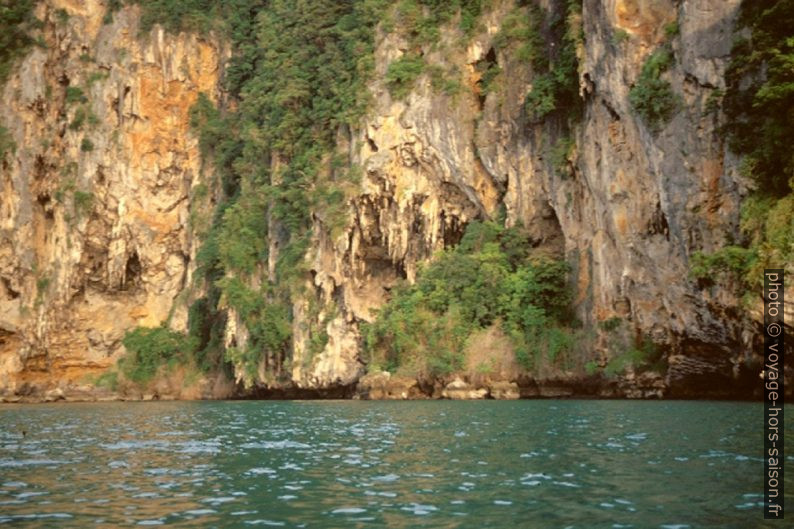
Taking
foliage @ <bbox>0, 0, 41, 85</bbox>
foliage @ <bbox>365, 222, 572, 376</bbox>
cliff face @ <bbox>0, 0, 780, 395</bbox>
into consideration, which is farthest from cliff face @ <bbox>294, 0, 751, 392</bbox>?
foliage @ <bbox>0, 0, 41, 85</bbox>

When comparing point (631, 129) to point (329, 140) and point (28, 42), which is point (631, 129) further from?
point (28, 42)

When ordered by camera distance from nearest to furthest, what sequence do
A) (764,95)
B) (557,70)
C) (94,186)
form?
(764,95), (557,70), (94,186)

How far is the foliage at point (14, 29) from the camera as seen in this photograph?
6850cm

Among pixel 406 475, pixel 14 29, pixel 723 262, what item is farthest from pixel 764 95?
pixel 14 29

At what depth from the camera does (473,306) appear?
47.6 metres

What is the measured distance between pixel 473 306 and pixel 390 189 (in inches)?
369

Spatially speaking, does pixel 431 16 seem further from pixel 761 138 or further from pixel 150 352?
pixel 150 352

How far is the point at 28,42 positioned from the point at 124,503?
64.5m

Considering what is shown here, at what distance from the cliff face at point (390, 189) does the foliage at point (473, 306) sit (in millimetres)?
1346

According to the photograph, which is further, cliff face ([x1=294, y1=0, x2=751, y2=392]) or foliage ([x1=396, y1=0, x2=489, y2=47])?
foliage ([x1=396, y1=0, x2=489, y2=47])

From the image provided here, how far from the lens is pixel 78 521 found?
35.8 feet

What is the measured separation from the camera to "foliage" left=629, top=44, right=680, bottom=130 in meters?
36.5

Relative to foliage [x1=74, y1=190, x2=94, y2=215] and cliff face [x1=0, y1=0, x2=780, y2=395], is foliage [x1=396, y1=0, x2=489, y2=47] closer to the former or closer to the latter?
cliff face [x1=0, y1=0, x2=780, y2=395]

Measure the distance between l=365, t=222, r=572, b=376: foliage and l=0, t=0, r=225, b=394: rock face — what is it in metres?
23.3
